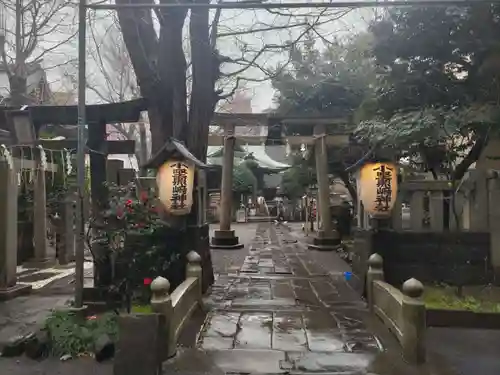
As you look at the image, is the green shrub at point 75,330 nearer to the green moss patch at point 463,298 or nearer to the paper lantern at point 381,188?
the green moss patch at point 463,298

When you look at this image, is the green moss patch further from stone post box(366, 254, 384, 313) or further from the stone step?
the stone step


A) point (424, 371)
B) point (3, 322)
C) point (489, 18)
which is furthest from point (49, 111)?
point (489, 18)

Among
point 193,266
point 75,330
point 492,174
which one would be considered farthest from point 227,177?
point 75,330

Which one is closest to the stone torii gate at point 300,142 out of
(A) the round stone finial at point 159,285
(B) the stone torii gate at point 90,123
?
(B) the stone torii gate at point 90,123

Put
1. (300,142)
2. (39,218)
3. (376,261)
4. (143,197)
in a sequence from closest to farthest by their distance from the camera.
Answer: (143,197) < (376,261) < (39,218) < (300,142)

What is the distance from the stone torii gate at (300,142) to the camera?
60.3 feet

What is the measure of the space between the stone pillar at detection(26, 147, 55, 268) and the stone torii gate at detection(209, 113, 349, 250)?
6.37 metres

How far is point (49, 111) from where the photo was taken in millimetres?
9711

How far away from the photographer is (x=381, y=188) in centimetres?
952

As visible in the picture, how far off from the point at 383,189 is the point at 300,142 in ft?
32.7

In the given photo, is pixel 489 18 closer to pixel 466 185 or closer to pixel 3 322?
pixel 466 185

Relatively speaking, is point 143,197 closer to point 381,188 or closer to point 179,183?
point 179,183

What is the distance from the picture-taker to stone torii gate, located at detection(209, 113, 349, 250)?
60.3 feet

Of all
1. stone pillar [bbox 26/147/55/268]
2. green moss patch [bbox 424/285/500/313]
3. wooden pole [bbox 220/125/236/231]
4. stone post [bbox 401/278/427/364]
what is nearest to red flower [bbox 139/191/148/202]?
stone post [bbox 401/278/427/364]
